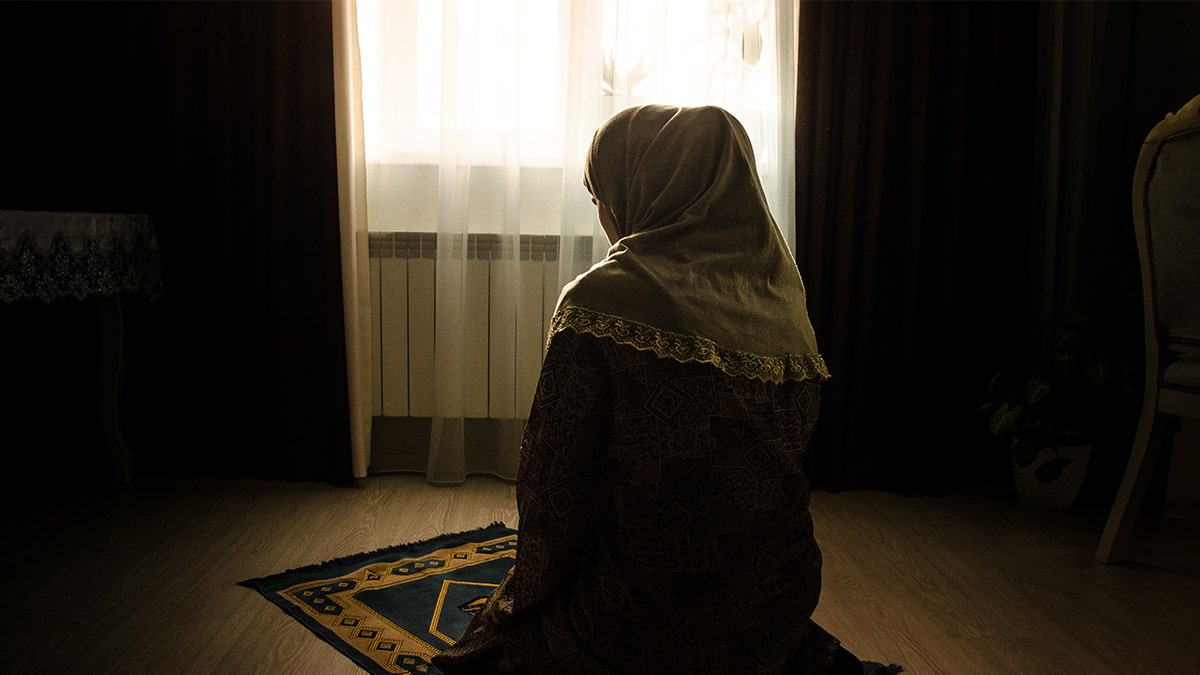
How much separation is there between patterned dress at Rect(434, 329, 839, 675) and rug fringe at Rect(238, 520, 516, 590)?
90 cm

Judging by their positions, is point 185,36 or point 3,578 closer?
point 3,578

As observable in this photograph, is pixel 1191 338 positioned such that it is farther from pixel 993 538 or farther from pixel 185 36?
pixel 185 36

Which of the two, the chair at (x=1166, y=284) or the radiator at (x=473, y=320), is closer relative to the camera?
the chair at (x=1166, y=284)

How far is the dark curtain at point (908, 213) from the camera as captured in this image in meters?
2.76

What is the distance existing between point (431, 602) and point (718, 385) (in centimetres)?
97

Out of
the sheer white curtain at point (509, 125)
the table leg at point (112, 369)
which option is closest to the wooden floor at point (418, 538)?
the table leg at point (112, 369)

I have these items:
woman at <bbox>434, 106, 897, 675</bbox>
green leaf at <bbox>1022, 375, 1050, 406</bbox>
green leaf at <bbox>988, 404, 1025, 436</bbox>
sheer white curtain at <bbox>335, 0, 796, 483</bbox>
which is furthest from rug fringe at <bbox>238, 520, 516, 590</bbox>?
green leaf at <bbox>1022, 375, 1050, 406</bbox>

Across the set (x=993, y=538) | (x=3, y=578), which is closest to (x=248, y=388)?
(x=3, y=578)

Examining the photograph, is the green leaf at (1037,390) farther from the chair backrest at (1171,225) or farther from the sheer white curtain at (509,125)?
the sheer white curtain at (509,125)

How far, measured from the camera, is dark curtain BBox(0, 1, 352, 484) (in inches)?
106

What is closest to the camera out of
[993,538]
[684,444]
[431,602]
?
[684,444]

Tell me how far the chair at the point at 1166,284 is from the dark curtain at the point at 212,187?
Answer: 2217mm

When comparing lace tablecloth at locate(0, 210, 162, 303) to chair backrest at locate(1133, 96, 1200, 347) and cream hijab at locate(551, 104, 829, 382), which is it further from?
chair backrest at locate(1133, 96, 1200, 347)

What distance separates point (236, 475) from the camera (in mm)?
2822
